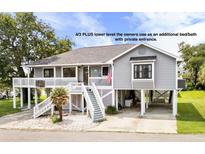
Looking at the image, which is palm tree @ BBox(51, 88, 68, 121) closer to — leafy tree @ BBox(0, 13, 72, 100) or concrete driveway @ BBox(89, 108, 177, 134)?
concrete driveway @ BBox(89, 108, 177, 134)

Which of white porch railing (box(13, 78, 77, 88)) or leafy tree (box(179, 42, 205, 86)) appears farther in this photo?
leafy tree (box(179, 42, 205, 86))

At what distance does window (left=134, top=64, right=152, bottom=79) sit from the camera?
17.4 m

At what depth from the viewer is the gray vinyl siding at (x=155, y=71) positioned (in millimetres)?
17016

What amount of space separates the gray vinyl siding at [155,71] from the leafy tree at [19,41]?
11294 mm

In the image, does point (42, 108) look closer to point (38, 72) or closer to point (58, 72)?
point (58, 72)

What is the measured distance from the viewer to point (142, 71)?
57.7 feet

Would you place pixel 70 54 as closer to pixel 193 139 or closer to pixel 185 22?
pixel 185 22

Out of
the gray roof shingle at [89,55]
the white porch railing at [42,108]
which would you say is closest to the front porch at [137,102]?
the gray roof shingle at [89,55]

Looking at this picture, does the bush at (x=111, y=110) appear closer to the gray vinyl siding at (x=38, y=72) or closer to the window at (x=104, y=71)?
the window at (x=104, y=71)

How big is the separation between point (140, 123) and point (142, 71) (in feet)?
13.8

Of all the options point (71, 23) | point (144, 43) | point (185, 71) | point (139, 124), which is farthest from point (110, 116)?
point (185, 71)

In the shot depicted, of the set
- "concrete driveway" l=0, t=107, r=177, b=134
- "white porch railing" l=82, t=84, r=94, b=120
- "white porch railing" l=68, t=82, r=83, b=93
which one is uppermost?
"white porch railing" l=68, t=82, r=83, b=93

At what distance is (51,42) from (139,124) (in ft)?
54.4

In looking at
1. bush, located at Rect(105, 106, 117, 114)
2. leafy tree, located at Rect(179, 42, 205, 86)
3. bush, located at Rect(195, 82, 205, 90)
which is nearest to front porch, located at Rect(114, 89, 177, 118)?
A: bush, located at Rect(105, 106, 117, 114)
